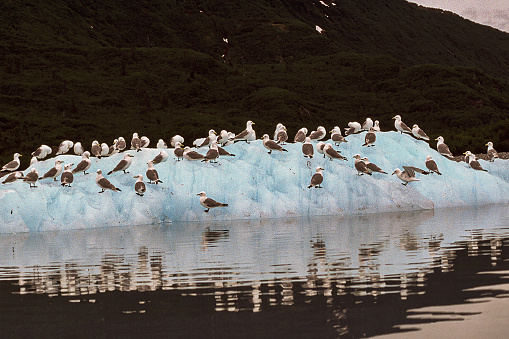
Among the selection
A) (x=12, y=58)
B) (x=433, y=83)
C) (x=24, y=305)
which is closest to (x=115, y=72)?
(x=12, y=58)

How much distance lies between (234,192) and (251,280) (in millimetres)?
19042

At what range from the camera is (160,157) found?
3434 centimetres

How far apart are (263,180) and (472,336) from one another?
24.8m

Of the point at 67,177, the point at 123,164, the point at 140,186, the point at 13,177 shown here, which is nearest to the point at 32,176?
the point at 67,177

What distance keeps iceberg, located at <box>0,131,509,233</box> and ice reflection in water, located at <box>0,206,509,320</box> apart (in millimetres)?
2273

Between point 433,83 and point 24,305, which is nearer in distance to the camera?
point 24,305

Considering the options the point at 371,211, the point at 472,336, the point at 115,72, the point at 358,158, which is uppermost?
the point at 115,72

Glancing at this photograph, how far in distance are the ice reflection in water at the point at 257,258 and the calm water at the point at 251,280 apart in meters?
0.04

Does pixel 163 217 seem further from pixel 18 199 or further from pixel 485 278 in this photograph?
pixel 485 278

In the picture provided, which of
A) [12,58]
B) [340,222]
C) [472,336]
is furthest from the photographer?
[12,58]

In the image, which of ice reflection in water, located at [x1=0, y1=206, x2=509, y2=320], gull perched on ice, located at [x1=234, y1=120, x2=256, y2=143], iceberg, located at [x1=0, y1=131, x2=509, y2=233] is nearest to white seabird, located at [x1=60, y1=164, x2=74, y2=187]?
iceberg, located at [x1=0, y1=131, x2=509, y2=233]

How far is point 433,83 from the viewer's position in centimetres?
15775

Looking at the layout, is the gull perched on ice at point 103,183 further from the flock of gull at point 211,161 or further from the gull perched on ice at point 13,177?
the gull perched on ice at point 13,177

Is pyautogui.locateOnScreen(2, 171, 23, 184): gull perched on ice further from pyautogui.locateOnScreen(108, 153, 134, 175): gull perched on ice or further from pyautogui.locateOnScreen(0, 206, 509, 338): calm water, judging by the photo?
pyautogui.locateOnScreen(0, 206, 509, 338): calm water
